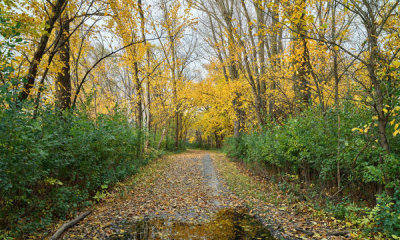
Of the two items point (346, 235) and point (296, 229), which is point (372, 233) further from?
point (296, 229)

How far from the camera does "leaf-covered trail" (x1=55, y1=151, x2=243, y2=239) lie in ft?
15.4

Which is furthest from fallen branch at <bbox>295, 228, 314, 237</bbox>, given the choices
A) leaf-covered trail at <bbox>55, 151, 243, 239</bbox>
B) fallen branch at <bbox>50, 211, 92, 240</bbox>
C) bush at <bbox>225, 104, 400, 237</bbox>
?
fallen branch at <bbox>50, 211, 92, 240</bbox>

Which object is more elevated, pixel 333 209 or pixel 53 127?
pixel 53 127

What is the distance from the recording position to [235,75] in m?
17.7

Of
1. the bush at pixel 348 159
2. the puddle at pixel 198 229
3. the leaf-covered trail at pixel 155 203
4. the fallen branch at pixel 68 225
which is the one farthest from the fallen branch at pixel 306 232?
the fallen branch at pixel 68 225

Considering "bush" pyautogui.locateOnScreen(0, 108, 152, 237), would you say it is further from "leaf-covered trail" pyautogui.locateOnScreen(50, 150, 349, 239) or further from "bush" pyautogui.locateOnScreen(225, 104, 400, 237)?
"bush" pyautogui.locateOnScreen(225, 104, 400, 237)

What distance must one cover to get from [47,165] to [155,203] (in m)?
2.89

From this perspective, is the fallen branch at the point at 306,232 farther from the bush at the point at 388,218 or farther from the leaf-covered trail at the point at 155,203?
the leaf-covered trail at the point at 155,203

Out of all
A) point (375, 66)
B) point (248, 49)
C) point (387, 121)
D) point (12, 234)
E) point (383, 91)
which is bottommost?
point (12, 234)

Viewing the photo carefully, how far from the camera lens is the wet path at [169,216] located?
4.36 meters

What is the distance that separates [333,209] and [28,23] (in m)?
7.06

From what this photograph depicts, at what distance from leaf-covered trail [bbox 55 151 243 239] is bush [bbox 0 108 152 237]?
22.5 inches

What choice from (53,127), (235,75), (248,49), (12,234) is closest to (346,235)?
(12,234)

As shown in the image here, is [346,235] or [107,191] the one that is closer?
[346,235]
